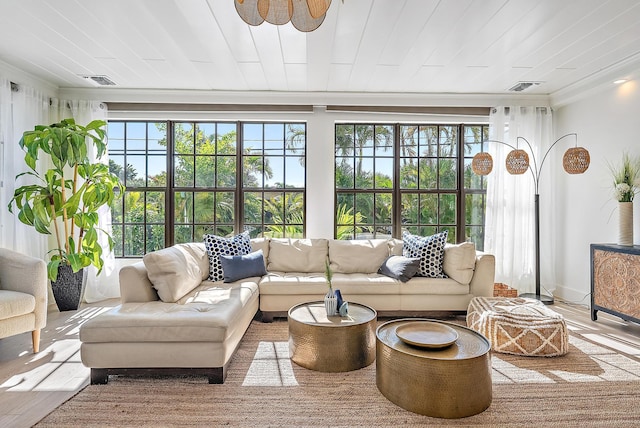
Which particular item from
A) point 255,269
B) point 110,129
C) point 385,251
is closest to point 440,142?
point 385,251

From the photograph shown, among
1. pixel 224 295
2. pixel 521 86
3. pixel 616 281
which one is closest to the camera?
pixel 224 295

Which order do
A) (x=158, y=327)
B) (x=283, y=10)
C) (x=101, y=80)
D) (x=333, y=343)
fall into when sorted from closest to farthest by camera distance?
(x=283, y=10) → (x=158, y=327) → (x=333, y=343) → (x=101, y=80)

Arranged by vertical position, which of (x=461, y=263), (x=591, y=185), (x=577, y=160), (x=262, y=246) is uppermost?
(x=577, y=160)

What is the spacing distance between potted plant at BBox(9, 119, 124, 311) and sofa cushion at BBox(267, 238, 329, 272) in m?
1.91

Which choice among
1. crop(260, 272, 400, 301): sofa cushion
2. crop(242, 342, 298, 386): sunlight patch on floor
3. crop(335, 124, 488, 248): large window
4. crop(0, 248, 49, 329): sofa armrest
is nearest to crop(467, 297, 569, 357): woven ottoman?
crop(260, 272, 400, 301): sofa cushion

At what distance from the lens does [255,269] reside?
398 cm

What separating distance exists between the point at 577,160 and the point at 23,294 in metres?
5.34

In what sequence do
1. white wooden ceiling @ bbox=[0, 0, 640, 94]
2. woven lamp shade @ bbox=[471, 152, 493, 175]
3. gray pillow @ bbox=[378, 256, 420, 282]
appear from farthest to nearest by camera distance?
woven lamp shade @ bbox=[471, 152, 493, 175], gray pillow @ bbox=[378, 256, 420, 282], white wooden ceiling @ bbox=[0, 0, 640, 94]

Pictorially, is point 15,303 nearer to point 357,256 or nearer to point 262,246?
point 262,246

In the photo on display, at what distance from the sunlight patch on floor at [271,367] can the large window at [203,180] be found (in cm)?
213

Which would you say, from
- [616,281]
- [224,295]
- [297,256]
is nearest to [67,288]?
[224,295]

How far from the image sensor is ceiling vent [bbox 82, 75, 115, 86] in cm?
430

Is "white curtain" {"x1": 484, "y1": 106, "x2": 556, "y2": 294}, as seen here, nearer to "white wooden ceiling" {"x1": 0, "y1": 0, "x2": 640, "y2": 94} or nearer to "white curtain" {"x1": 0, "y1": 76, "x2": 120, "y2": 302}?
"white wooden ceiling" {"x1": 0, "y1": 0, "x2": 640, "y2": 94}

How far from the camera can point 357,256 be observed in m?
4.32
